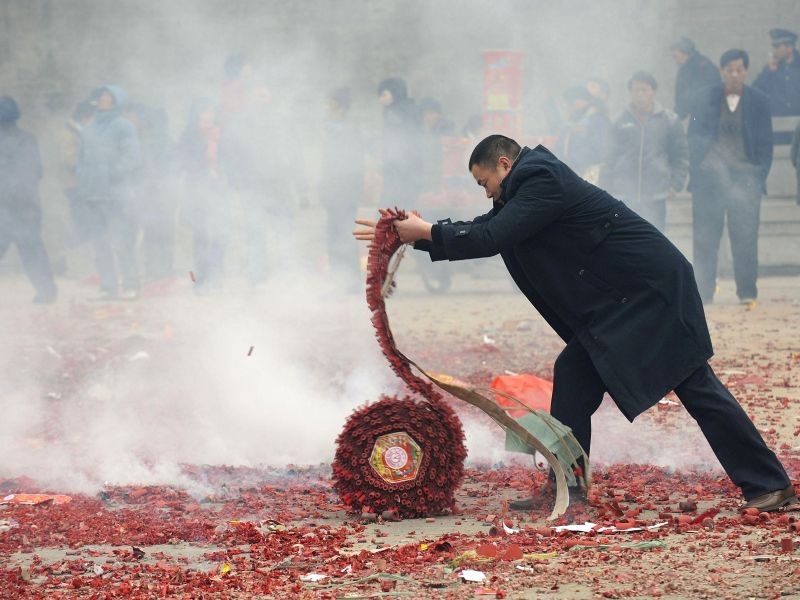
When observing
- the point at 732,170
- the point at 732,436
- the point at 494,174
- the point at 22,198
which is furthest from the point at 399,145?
the point at 732,436

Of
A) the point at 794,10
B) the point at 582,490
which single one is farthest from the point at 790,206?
the point at 582,490

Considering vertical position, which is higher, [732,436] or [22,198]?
[22,198]

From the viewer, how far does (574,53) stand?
1477cm

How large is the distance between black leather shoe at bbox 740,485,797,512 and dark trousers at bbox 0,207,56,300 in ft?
29.8

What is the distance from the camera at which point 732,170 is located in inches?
428

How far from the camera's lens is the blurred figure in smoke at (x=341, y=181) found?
39.9ft

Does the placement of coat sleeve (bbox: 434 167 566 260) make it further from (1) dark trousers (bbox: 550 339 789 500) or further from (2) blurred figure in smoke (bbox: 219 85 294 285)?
(2) blurred figure in smoke (bbox: 219 85 294 285)

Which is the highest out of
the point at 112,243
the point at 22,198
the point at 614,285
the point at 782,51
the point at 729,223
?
the point at 782,51

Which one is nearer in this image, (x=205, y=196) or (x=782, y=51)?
(x=205, y=196)

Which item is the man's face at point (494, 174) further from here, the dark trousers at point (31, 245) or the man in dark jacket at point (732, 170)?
the dark trousers at point (31, 245)

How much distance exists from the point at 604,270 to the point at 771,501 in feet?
3.08

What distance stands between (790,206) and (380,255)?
393 inches

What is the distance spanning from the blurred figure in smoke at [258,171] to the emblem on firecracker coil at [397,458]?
6.91 meters

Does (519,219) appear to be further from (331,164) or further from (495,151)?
(331,164)
